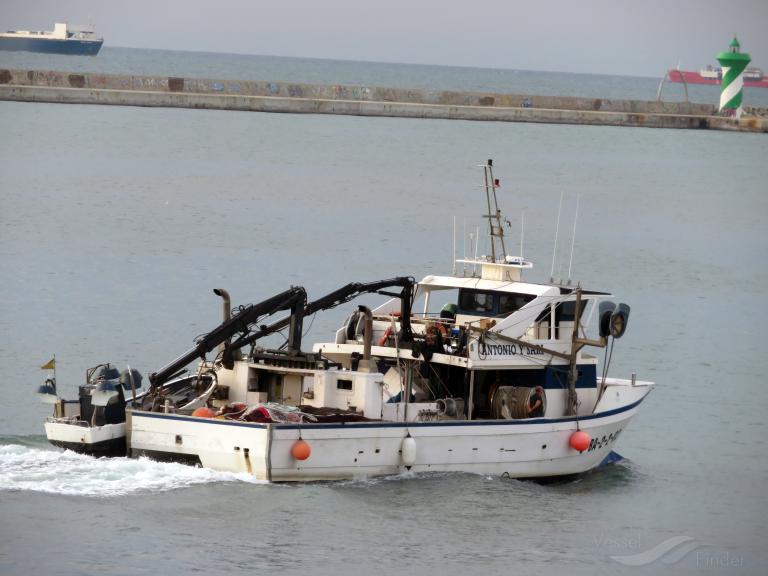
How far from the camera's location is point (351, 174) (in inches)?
3472

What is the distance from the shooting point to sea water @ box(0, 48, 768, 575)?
23922mm

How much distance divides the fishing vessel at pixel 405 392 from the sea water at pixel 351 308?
1.56 feet

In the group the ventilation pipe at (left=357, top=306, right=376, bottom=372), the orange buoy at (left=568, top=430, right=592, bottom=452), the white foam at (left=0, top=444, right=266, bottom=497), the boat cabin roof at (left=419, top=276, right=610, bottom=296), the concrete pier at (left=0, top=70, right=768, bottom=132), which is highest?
the concrete pier at (left=0, top=70, right=768, bottom=132)

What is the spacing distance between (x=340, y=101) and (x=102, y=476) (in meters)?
98.0

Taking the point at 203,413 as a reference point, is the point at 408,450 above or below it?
below

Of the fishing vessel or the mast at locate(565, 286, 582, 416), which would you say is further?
the mast at locate(565, 286, 582, 416)

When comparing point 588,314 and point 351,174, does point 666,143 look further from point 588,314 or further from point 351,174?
point 588,314

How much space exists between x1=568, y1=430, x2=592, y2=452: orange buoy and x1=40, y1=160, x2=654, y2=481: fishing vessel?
23 millimetres

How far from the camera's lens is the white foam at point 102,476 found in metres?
24.6

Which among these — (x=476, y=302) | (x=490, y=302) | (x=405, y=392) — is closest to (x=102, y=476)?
(x=405, y=392)

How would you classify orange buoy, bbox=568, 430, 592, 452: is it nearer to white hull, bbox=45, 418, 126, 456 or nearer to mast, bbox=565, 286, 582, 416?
mast, bbox=565, 286, 582, 416

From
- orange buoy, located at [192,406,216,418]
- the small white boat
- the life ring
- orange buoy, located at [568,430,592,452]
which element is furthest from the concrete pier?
orange buoy, located at [192,406,216,418]

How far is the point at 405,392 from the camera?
90.8 feet

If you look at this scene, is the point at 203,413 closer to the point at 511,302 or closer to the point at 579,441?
the point at 511,302
